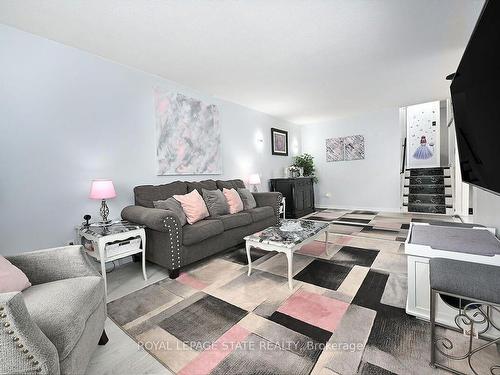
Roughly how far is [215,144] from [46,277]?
2.99 metres

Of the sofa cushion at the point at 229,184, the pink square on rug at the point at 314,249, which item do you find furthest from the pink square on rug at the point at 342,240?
the sofa cushion at the point at 229,184

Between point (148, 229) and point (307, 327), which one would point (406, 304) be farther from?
point (148, 229)

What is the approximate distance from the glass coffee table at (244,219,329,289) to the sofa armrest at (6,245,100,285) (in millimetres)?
1309

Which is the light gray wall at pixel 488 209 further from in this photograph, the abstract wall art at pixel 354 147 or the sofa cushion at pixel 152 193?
the abstract wall art at pixel 354 147

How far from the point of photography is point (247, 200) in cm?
383

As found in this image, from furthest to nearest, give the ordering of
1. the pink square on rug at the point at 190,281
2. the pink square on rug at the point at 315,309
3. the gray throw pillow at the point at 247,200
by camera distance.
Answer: the gray throw pillow at the point at 247,200 < the pink square on rug at the point at 190,281 < the pink square on rug at the point at 315,309

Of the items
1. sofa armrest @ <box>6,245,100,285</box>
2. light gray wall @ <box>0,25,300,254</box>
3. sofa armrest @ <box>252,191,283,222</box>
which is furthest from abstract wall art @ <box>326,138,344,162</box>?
sofa armrest @ <box>6,245,100,285</box>

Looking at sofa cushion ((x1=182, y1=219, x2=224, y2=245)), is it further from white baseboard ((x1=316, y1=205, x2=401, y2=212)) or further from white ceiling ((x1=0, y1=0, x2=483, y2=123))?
white baseboard ((x1=316, y1=205, x2=401, y2=212))

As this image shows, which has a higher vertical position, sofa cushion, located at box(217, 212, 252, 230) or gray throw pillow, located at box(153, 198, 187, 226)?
gray throw pillow, located at box(153, 198, 187, 226)

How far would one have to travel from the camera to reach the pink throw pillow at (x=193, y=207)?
281 centimetres

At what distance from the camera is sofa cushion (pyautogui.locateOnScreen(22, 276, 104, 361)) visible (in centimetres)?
93

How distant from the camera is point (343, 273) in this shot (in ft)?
7.63

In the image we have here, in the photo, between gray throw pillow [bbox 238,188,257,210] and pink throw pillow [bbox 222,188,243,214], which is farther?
gray throw pillow [bbox 238,188,257,210]

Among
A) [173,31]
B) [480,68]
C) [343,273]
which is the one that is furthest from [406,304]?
[173,31]
